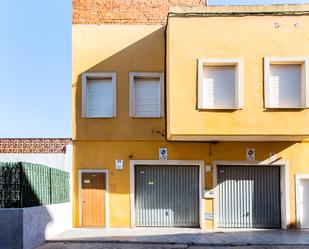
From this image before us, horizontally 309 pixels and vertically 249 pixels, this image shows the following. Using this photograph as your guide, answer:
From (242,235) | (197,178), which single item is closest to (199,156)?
(197,178)

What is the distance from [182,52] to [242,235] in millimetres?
6326

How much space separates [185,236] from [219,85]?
507cm

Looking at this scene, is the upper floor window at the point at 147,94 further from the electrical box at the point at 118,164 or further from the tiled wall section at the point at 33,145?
the tiled wall section at the point at 33,145

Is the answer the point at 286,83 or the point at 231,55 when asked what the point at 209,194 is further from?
the point at 231,55

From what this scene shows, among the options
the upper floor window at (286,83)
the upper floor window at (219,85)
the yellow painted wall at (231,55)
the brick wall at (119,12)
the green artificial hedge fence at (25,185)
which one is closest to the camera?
the green artificial hedge fence at (25,185)

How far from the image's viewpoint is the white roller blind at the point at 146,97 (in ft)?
51.3

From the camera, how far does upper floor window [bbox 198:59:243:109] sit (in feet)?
44.1

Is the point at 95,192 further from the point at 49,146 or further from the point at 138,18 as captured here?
the point at 138,18

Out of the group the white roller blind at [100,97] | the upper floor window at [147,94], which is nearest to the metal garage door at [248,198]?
the upper floor window at [147,94]

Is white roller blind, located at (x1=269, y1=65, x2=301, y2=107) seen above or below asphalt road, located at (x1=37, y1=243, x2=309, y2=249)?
above

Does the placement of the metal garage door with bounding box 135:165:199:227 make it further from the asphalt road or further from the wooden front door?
the asphalt road

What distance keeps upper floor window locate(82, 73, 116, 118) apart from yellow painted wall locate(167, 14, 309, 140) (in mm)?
3193

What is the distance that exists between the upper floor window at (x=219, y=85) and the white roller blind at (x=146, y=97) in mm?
2482

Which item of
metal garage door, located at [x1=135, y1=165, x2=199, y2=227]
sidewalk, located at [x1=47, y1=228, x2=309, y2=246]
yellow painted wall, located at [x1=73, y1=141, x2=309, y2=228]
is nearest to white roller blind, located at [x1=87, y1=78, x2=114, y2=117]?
yellow painted wall, located at [x1=73, y1=141, x2=309, y2=228]
